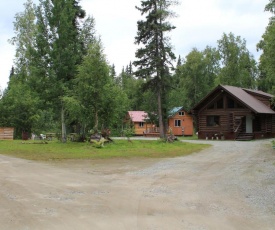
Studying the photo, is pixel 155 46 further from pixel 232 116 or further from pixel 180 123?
pixel 180 123

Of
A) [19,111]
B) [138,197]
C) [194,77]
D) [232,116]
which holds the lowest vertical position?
[138,197]

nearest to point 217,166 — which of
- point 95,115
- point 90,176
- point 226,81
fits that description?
point 90,176

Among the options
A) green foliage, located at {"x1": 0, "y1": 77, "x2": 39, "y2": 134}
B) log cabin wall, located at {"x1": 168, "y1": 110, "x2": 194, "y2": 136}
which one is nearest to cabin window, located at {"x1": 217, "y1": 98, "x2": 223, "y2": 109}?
log cabin wall, located at {"x1": 168, "y1": 110, "x2": 194, "y2": 136}

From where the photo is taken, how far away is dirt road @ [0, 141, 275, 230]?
19.7ft

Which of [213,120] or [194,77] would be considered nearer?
[213,120]

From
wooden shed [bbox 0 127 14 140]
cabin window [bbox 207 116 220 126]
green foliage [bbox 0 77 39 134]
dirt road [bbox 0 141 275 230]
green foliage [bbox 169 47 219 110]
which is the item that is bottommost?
dirt road [bbox 0 141 275 230]

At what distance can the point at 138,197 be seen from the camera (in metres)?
8.12

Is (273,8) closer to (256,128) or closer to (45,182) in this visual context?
(45,182)

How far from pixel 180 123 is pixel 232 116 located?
15.2 meters

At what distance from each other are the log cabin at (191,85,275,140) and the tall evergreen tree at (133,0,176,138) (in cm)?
857

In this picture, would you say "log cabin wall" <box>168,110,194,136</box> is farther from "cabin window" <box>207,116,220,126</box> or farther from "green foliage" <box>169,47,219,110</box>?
"cabin window" <box>207,116,220,126</box>

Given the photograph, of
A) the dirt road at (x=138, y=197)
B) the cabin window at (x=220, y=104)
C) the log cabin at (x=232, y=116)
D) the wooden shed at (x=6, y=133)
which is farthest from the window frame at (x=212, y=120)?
the dirt road at (x=138, y=197)

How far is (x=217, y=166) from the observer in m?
13.9

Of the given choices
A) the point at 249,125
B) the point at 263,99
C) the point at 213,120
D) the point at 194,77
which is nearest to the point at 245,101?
the point at 249,125
